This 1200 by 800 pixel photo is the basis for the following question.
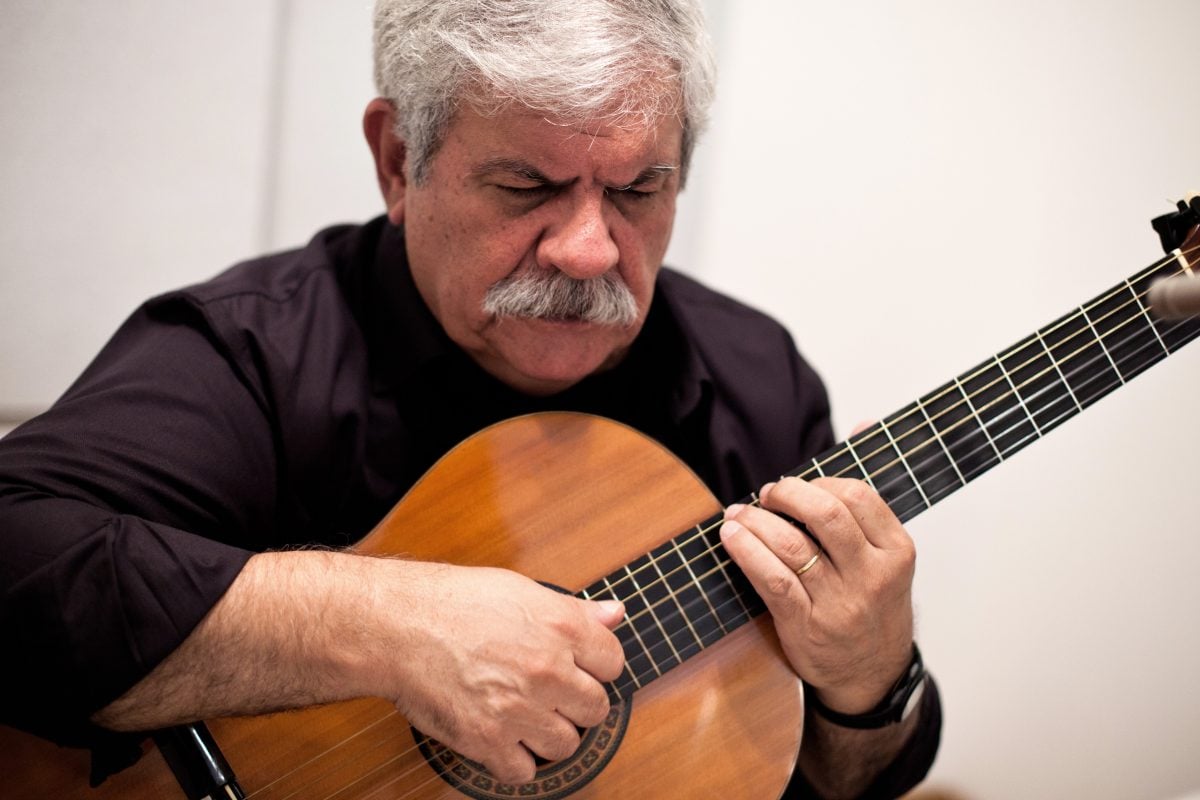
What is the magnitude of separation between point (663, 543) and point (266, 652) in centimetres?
Result: 45

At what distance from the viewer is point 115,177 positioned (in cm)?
154

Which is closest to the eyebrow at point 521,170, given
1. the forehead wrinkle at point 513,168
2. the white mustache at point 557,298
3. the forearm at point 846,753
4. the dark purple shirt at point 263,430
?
the forehead wrinkle at point 513,168

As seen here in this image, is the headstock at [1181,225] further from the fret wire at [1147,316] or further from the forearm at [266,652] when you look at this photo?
the forearm at [266,652]

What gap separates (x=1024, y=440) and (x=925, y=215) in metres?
0.74

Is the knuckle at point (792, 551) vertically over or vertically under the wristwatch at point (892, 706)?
over

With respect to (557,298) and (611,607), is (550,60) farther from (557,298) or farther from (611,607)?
(611,607)

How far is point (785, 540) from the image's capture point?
1041mm

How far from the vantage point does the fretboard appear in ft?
3.60

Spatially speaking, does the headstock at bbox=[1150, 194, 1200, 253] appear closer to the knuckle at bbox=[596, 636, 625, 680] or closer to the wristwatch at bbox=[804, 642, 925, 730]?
the wristwatch at bbox=[804, 642, 925, 730]

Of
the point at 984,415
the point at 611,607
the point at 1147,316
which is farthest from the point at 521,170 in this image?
the point at 1147,316

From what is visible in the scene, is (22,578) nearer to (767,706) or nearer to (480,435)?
(480,435)

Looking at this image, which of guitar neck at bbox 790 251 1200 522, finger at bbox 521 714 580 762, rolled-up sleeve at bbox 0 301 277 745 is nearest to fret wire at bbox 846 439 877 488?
guitar neck at bbox 790 251 1200 522

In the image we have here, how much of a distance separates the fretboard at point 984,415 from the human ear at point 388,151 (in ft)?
1.92

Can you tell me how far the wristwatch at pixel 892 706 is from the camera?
3.83ft
